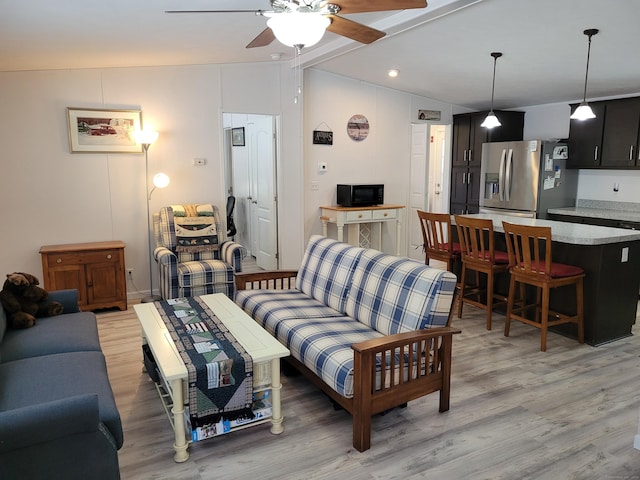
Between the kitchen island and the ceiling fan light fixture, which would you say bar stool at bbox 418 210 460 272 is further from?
the ceiling fan light fixture

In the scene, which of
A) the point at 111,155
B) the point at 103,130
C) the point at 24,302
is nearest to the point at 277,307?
the point at 24,302

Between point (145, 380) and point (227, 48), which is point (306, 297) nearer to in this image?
point (145, 380)

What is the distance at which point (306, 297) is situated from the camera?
3670mm

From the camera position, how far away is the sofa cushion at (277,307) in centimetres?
318

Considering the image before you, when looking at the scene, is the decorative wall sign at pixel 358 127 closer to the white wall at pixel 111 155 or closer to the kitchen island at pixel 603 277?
the white wall at pixel 111 155

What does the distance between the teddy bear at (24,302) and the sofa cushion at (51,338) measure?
0.06m

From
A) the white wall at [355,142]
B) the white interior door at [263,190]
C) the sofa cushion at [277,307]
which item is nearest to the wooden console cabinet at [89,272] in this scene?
the sofa cushion at [277,307]

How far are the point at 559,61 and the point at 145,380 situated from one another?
4.57 meters

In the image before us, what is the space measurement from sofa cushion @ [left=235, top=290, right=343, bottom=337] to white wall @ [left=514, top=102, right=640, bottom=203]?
4.28 meters

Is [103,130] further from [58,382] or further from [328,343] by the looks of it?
[328,343]

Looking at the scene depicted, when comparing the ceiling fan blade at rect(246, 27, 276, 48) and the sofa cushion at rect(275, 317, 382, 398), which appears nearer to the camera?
the sofa cushion at rect(275, 317, 382, 398)

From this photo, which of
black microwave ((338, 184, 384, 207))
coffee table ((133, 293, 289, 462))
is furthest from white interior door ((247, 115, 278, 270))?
coffee table ((133, 293, 289, 462))

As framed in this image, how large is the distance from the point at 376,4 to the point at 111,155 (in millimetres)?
3539

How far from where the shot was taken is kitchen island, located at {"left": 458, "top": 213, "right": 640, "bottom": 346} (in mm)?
3721
